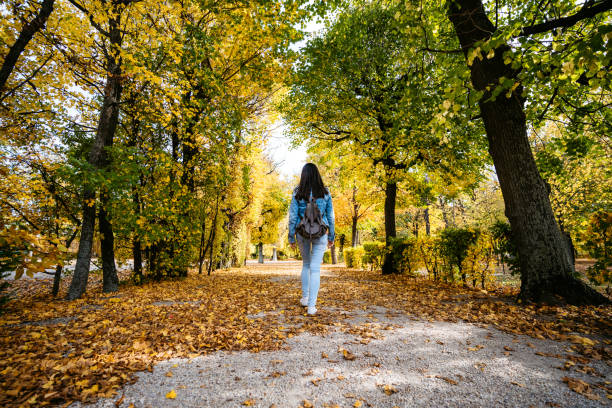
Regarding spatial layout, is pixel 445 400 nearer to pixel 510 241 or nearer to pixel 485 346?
pixel 485 346

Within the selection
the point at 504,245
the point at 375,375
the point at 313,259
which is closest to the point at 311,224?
the point at 313,259

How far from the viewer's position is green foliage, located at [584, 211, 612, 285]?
3.50 m

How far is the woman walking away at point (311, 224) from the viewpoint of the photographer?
4027 mm

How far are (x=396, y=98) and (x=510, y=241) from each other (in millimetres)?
5872

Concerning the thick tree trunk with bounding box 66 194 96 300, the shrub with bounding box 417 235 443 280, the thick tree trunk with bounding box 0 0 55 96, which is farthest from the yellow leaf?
the thick tree trunk with bounding box 0 0 55 96

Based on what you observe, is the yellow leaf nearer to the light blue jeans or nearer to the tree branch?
the light blue jeans

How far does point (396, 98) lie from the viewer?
9.02 metres

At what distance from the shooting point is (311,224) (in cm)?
401

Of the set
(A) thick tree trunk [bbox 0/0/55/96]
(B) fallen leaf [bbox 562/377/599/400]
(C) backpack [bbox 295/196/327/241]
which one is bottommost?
(B) fallen leaf [bbox 562/377/599/400]

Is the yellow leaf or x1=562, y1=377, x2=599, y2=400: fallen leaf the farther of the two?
the yellow leaf

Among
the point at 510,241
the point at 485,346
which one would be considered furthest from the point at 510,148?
the point at 485,346

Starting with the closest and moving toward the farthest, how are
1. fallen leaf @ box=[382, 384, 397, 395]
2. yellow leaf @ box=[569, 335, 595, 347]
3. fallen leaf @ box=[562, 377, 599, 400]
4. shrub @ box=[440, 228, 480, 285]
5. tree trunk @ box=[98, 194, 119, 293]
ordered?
fallen leaf @ box=[562, 377, 599, 400], fallen leaf @ box=[382, 384, 397, 395], yellow leaf @ box=[569, 335, 595, 347], tree trunk @ box=[98, 194, 119, 293], shrub @ box=[440, 228, 480, 285]

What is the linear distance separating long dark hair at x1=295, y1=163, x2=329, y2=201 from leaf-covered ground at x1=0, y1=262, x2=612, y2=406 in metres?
1.89

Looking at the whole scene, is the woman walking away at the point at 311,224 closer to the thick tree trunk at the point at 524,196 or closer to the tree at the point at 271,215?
the thick tree trunk at the point at 524,196
